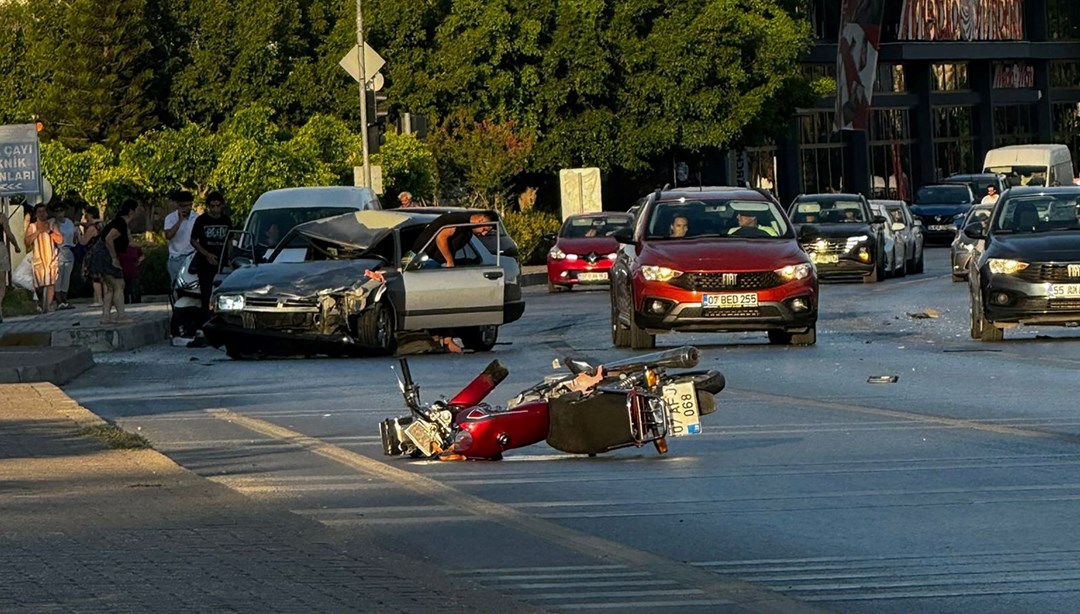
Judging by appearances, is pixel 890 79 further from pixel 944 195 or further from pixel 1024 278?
pixel 1024 278

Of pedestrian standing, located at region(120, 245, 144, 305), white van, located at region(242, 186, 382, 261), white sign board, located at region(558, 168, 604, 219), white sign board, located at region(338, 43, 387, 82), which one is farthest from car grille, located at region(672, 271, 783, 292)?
white sign board, located at region(558, 168, 604, 219)

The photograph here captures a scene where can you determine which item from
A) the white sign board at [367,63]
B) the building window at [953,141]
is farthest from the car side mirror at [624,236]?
the building window at [953,141]

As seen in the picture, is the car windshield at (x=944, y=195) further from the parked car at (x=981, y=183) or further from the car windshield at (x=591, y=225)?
the car windshield at (x=591, y=225)

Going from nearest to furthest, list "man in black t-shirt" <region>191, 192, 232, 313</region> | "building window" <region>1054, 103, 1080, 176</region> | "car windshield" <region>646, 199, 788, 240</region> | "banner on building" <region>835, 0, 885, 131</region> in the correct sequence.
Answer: "car windshield" <region>646, 199, 788, 240</region> → "man in black t-shirt" <region>191, 192, 232, 313</region> → "banner on building" <region>835, 0, 885, 131</region> → "building window" <region>1054, 103, 1080, 176</region>

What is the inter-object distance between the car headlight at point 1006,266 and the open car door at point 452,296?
512cm

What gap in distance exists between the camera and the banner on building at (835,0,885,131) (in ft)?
254

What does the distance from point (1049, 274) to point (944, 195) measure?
36700 millimetres

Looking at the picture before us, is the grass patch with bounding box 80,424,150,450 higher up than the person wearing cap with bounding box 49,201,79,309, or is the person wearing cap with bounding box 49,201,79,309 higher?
the person wearing cap with bounding box 49,201,79,309

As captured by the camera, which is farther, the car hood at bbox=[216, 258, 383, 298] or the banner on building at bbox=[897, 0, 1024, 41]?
the banner on building at bbox=[897, 0, 1024, 41]

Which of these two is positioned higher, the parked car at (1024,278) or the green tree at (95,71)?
the green tree at (95,71)

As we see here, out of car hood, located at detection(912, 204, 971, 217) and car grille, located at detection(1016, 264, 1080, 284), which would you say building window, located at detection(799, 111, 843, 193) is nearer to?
A: car hood, located at detection(912, 204, 971, 217)

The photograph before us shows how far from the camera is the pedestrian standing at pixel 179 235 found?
95.7ft

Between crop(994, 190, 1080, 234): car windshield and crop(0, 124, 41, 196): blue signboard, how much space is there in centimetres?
1473

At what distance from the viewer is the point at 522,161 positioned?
187 ft
